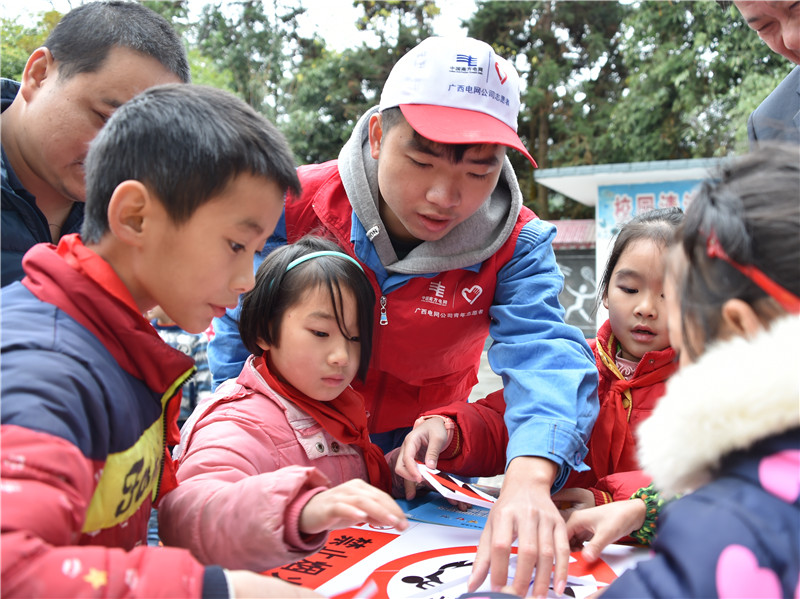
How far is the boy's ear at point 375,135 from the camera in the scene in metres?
1.67

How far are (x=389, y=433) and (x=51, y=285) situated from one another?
1.23m

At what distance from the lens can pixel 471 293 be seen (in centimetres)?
169

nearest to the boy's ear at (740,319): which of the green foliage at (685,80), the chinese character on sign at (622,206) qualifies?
the chinese character on sign at (622,206)

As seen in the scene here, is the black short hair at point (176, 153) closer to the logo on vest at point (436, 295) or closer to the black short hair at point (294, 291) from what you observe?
the black short hair at point (294, 291)

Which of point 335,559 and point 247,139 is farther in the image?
point 335,559

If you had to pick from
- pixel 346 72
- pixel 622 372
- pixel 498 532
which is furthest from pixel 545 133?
pixel 498 532

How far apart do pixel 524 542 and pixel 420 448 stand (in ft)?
1.44

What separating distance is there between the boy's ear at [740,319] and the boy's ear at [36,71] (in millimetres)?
1459

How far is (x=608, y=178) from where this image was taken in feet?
31.4

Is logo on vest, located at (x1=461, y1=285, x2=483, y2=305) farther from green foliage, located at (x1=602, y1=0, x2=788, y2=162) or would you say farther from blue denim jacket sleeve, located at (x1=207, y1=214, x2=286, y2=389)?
green foliage, located at (x1=602, y1=0, x2=788, y2=162)

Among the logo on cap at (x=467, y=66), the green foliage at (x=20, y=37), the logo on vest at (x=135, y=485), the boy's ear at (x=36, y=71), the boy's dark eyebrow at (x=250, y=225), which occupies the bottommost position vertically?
the logo on vest at (x=135, y=485)

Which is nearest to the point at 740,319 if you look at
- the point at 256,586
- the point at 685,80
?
the point at 256,586

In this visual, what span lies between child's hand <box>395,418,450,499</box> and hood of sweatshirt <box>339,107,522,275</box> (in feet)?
1.23

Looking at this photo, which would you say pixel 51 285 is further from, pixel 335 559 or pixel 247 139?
pixel 335 559
